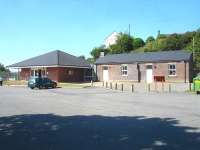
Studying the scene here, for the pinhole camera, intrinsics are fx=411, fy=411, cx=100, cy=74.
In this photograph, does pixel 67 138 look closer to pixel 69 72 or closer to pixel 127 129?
pixel 127 129

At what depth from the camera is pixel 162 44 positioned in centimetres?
7756

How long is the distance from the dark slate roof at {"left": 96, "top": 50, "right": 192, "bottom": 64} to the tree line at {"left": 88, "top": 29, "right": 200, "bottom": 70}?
7.79 metres

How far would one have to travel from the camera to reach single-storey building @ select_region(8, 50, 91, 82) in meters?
58.2

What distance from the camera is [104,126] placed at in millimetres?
13836

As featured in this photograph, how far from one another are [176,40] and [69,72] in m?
27.0

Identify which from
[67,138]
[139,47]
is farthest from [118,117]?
[139,47]

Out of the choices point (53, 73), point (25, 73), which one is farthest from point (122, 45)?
point (53, 73)

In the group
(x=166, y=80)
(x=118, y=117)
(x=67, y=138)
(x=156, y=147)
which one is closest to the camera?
(x=156, y=147)

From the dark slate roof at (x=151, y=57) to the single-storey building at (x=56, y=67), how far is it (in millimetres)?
3648

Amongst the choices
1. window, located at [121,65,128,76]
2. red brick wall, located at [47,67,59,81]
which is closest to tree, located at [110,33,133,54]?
window, located at [121,65,128,76]

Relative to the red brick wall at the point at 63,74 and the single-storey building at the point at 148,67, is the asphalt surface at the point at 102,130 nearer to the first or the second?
the single-storey building at the point at 148,67

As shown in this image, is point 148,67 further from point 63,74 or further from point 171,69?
point 63,74

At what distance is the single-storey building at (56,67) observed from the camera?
191 feet

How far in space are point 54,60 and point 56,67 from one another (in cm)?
183
